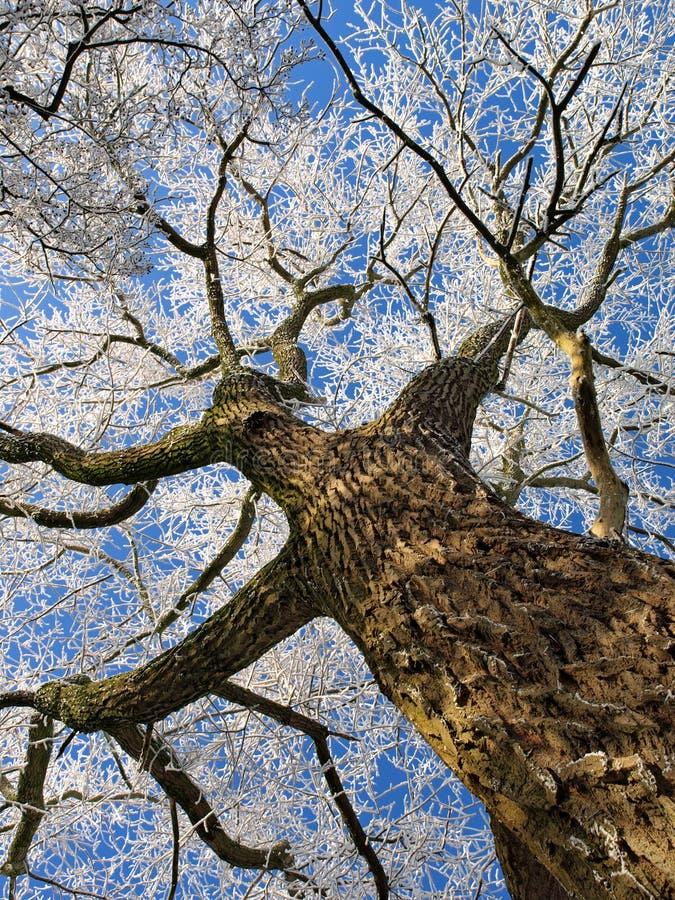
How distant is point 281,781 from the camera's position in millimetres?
3828

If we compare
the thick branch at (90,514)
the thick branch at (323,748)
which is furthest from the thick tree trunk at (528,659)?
Result: the thick branch at (90,514)

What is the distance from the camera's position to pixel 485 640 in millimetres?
1412

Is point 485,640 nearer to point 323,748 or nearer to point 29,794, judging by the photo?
point 323,748

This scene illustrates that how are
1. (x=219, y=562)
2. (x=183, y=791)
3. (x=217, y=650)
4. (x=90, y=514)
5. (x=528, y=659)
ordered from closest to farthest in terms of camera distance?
(x=528, y=659), (x=217, y=650), (x=183, y=791), (x=90, y=514), (x=219, y=562)

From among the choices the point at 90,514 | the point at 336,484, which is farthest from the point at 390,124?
the point at 90,514

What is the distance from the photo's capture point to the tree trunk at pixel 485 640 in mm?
1092

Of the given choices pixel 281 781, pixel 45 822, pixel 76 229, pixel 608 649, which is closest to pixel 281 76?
pixel 76 229

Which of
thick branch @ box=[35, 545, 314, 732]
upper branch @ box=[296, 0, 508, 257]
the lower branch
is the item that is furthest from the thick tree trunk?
the lower branch

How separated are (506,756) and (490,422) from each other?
442 cm

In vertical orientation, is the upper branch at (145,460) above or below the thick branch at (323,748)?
above

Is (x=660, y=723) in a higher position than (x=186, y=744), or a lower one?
lower

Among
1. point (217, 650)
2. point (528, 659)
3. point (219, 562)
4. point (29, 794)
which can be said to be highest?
point (219, 562)

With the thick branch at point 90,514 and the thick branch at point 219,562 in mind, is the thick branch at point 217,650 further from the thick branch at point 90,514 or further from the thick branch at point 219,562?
the thick branch at point 219,562

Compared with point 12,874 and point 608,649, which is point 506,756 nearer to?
point 608,649
